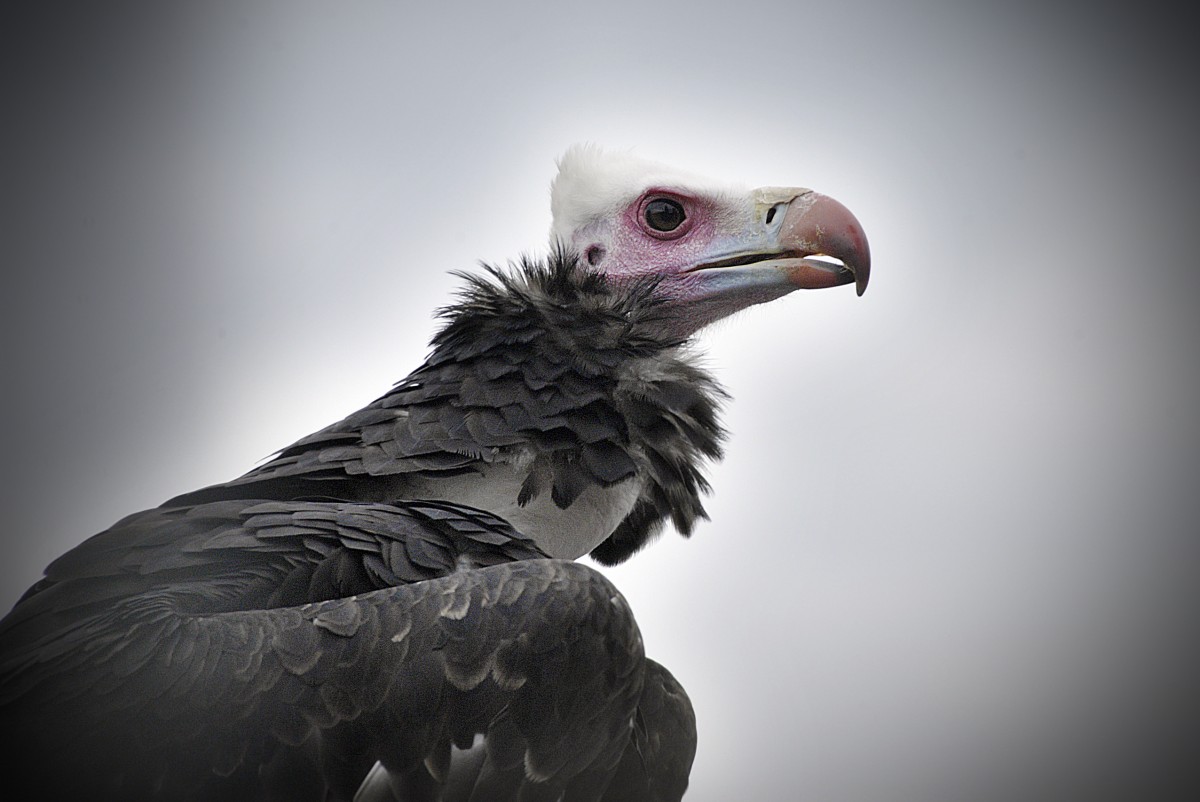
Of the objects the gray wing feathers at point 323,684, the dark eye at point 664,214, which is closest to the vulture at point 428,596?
the gray wing feathers at point 323,684

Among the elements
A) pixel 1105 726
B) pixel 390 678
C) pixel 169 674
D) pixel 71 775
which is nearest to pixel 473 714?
pixel 390 678

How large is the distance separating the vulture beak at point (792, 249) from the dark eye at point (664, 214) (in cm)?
23

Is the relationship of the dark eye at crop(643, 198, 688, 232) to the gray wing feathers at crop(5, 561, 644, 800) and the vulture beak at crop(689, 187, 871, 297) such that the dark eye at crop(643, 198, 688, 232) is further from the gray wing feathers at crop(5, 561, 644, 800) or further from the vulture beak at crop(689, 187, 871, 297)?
the gray wing feathers at crop(5, 561, 644, 800)

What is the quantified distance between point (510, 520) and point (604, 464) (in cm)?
32

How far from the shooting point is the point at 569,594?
102 inches

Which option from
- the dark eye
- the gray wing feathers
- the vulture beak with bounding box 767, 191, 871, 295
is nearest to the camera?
the gray wing feathers

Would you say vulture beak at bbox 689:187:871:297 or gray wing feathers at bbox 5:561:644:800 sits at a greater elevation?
vulture beak at bbox 689:187:871:297

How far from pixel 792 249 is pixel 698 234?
42 centimetres

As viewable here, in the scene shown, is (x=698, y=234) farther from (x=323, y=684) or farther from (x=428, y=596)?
(x=323, y=684)

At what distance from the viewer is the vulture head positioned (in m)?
3.98

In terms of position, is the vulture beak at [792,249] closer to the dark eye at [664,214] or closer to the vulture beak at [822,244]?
the vulture beak at [822,244]

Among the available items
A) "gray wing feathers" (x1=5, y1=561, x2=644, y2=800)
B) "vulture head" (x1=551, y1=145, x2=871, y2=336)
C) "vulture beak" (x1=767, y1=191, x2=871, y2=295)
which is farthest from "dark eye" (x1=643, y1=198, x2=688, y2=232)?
"gray wing feathers" (x1=5, y1=561, x2=644, y2=800)

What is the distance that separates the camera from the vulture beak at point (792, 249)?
154 inches

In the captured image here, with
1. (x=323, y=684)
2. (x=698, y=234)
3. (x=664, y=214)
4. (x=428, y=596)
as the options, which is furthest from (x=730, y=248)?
(x=323, y=684)
